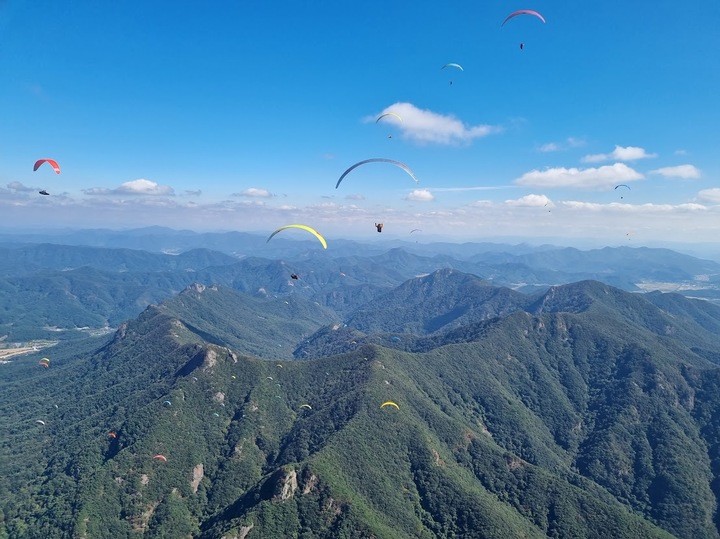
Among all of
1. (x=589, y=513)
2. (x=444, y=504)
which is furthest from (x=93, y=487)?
(x=589, y=513)

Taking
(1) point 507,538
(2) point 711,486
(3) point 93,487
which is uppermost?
(1) point 507,538

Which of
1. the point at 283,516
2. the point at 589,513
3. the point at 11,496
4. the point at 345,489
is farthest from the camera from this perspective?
the point at 11,496

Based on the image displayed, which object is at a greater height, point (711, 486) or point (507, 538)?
point (507, 538)

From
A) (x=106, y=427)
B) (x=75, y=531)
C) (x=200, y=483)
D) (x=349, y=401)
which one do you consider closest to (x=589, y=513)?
(x=349, y=401)

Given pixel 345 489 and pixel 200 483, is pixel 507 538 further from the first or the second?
pixel 200 483

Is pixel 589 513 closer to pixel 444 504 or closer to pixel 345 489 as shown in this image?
pixel 444 504

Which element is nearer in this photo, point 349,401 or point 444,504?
point 444,504

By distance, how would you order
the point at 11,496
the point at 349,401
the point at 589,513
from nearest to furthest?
1. the point at 589,513
2. the point at 11,496
3. the point at 349,401

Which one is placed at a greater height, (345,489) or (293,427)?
(345,489)

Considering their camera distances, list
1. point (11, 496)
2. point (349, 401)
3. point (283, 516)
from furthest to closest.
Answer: point (349, 401)
point (11, 496)
point (283, 516)
